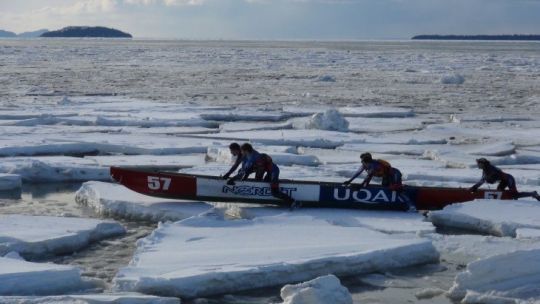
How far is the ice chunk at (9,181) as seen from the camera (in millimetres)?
11062

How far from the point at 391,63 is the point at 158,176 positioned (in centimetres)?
3653

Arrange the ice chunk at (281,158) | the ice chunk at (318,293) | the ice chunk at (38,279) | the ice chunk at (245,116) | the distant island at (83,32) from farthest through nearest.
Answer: the distant island at (83,32) → the ice chunk at (245,116) → the ice chunk at (281,158) → the ice chunk at (38,279) → the ice chunk at (318,293)

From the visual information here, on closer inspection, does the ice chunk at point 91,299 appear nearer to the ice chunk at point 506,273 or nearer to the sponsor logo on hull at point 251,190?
the ice chunk at point 506,273

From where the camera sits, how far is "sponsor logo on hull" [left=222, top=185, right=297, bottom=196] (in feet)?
32.7

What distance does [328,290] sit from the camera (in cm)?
594

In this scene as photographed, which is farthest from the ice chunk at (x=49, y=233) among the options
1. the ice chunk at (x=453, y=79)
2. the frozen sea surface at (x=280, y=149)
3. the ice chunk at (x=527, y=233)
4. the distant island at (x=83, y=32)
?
the distant island at (x=83, y=32)

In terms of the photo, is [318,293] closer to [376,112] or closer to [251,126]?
[251,126]

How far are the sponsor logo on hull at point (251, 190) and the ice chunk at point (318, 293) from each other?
151 inches

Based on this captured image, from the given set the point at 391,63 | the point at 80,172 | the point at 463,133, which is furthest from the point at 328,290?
the point at 391,63

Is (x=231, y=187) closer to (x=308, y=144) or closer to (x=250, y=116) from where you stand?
(x=308, y=144)

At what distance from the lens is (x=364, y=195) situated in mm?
9930

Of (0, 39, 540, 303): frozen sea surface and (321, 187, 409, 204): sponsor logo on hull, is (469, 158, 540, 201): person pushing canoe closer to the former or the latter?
(0, 39, 540, 303): frozen sea surface

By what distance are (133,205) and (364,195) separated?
279 centimetres

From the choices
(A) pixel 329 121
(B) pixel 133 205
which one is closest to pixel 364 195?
(B) pixel 133 205
